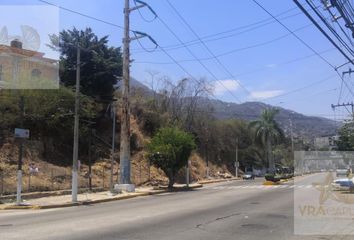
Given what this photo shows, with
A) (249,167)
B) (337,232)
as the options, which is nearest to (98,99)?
(337,232)

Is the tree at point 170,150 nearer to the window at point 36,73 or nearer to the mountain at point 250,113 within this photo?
the window at point 36,73

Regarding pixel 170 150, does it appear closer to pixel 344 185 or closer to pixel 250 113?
pixel 344 185

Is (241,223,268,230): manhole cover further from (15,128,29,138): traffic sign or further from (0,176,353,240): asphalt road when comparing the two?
(15,128,29,138): traffic sign

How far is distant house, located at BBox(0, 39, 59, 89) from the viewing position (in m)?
49.7

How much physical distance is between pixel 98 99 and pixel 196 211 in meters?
35.8

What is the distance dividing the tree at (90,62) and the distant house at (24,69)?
5.35 feet

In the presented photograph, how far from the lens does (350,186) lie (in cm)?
3431

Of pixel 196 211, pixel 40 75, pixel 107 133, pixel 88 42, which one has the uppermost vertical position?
pixel 88 42

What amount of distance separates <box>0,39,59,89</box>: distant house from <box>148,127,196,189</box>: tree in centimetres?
1183

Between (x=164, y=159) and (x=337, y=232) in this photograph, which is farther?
(x=164, y=159)

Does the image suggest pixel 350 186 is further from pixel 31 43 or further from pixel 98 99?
pixel 98 99

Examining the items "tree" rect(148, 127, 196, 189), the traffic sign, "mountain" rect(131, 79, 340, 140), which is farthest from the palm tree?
the traffic sign

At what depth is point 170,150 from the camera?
47562 mm

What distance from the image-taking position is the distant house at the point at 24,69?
4975 cm
